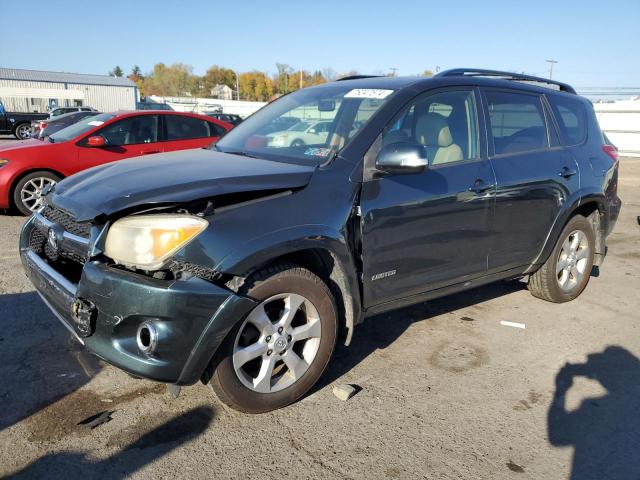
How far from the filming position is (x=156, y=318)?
2357 mm

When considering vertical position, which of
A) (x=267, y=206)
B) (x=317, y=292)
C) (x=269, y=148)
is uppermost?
(x=269, y=148)

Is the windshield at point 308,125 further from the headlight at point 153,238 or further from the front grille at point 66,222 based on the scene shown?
the front grille at point 66,222

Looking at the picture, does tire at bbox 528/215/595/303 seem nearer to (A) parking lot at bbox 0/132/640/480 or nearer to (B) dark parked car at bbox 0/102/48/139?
(A) parking lot at bbox 0/132/640/480

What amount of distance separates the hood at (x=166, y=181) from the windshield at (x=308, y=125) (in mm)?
250

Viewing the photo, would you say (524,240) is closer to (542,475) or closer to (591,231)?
(591,231)

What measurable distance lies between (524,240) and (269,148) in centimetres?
213

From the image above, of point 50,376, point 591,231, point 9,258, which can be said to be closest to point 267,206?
point 50,376

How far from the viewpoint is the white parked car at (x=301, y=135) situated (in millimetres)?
3404

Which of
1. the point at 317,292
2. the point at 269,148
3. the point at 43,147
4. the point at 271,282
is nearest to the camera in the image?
the point at 271,282

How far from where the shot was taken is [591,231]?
4871 millimetres

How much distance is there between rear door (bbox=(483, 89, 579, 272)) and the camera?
3840 millimetres

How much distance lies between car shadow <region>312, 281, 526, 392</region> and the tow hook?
1355 mm

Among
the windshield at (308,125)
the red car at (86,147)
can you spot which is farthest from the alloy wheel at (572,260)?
the red car at (86,147)

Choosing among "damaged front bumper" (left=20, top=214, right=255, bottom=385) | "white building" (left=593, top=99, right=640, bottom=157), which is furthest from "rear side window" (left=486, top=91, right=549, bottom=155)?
"white building" (left=593, top=99, right=640, bottom=157)
